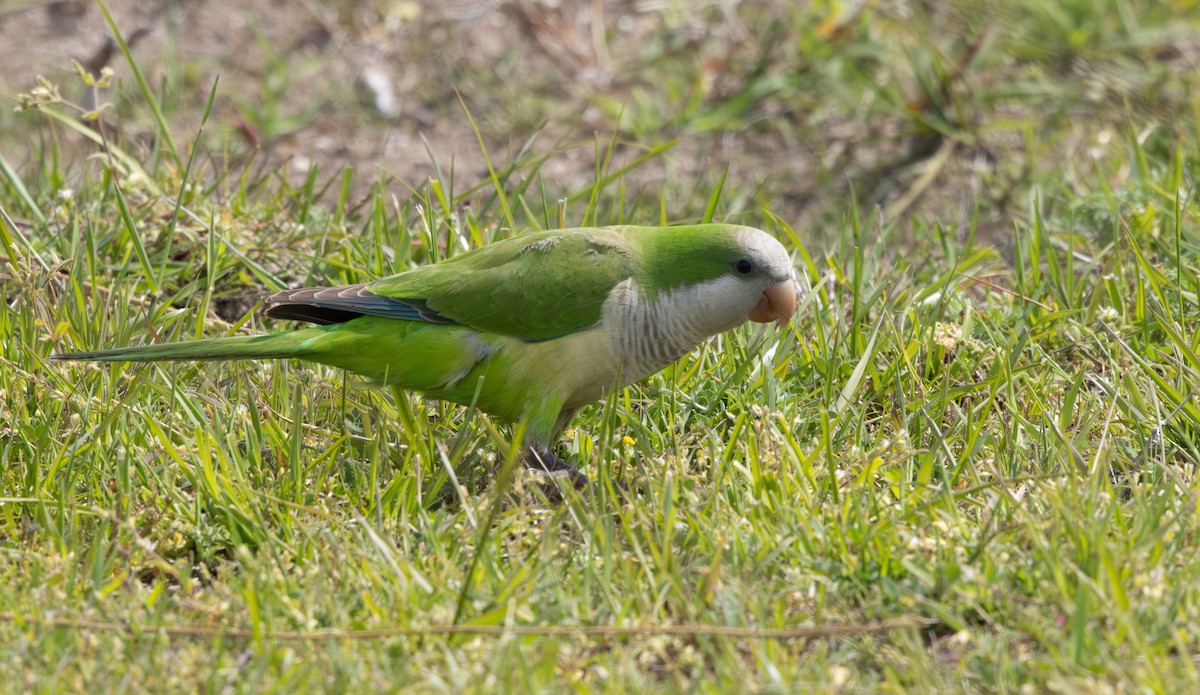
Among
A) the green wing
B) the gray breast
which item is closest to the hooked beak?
the gray breast

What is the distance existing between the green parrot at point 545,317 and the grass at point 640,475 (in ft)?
0.55

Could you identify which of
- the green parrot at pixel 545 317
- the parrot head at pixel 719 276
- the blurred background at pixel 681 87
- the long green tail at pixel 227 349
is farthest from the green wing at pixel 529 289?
the blurred background at pixel 681 87

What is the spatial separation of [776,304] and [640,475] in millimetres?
707

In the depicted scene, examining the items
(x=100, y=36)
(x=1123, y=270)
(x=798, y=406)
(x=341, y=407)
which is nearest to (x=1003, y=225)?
(x=1123, y=270)

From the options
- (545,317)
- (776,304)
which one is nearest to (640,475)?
(545,317)

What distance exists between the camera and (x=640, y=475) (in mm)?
3701

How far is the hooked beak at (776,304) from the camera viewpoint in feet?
12.9

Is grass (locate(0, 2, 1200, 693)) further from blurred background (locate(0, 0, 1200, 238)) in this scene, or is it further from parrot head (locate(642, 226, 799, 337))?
blurred background (locate(0, 0, 1200, 238))

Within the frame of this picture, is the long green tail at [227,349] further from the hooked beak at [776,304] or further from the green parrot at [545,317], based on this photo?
the hooked beak at [776,304]

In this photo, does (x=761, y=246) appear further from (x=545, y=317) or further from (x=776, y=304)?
(x=545, y=317)

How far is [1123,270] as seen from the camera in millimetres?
4758

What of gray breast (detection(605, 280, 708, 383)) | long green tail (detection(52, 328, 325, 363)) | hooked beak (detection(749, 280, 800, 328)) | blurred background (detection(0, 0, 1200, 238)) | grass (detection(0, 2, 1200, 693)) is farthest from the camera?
blurred background (detection(0, 0, 1200, 238))

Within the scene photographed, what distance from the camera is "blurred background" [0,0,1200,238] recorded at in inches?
251

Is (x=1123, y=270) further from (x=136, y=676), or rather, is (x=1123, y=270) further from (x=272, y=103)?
(x=272, y=103)
